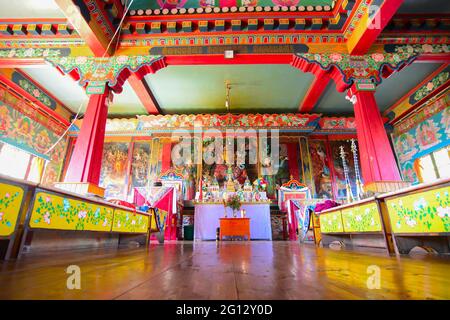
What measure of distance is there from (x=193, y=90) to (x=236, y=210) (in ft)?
13.7

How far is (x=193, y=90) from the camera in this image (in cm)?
748

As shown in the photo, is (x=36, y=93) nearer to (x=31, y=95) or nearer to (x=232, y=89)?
(x=31, y=95)

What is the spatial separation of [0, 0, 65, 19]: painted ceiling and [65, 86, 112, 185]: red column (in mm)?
1878

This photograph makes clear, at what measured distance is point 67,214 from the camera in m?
1.97

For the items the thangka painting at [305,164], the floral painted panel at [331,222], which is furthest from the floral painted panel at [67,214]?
the thangka painting at [305,164]

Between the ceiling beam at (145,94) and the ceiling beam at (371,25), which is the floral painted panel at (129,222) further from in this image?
the ceiling beam at (371,25)

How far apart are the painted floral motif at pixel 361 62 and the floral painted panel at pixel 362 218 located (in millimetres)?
2998

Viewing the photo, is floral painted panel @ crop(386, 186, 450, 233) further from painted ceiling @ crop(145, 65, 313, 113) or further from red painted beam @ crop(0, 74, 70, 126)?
red painted beam @ crop(0, 74, 70, 126)

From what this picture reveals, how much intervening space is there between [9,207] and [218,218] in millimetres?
5280

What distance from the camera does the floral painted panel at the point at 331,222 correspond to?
3.15m
